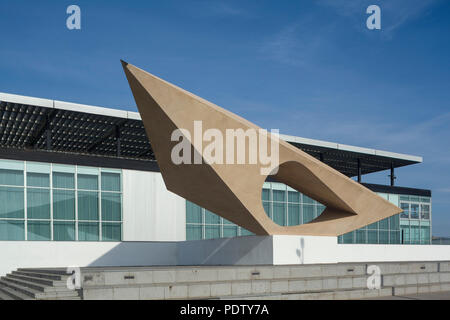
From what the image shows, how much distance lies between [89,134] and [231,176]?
18.7m

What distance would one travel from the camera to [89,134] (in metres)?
33.7

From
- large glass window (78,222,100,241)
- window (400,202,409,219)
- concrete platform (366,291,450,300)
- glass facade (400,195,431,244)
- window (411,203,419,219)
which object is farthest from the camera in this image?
window (411,203,419,219)

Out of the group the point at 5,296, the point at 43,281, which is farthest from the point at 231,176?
the point at 5,296

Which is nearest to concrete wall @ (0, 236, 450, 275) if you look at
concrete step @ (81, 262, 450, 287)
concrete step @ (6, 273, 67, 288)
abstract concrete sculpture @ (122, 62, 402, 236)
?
abstract concrete sculpture @ (122, 62, 402, 236)

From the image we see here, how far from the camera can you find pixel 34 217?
25.1 metres

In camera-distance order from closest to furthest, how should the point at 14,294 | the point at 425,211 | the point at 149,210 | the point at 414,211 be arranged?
the point at 14,294 → the point at 149,210 → the point at 414,211 → the point at 425,211

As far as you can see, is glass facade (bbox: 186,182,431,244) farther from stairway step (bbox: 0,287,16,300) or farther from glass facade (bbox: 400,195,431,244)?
stairway step (bbox: 0,287,16,300)

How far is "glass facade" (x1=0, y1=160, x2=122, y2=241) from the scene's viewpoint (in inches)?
966

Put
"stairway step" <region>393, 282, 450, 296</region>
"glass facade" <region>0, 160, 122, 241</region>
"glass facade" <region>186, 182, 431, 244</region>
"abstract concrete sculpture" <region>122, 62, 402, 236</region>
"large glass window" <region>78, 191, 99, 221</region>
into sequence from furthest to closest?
"glass facade" <region>186, 182, 431, 244</region>
"large glass window" <region>78, 191, 99, 221</region>
"glass facade" <region>0, 160, 122, 241</region>
"stairway step" <region>393, 282, 450, 296</region>
"abstract concrete sculpture" <region>122, 62, 402, 236</region>

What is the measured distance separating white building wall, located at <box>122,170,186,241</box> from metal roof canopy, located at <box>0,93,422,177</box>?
4.76 ft

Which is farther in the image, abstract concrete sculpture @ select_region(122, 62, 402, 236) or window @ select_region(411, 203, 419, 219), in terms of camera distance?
window @ select_region(411, 203, 419, 219)

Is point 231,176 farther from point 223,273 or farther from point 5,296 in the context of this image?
point 5,296

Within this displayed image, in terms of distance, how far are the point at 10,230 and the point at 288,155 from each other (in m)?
14.2
